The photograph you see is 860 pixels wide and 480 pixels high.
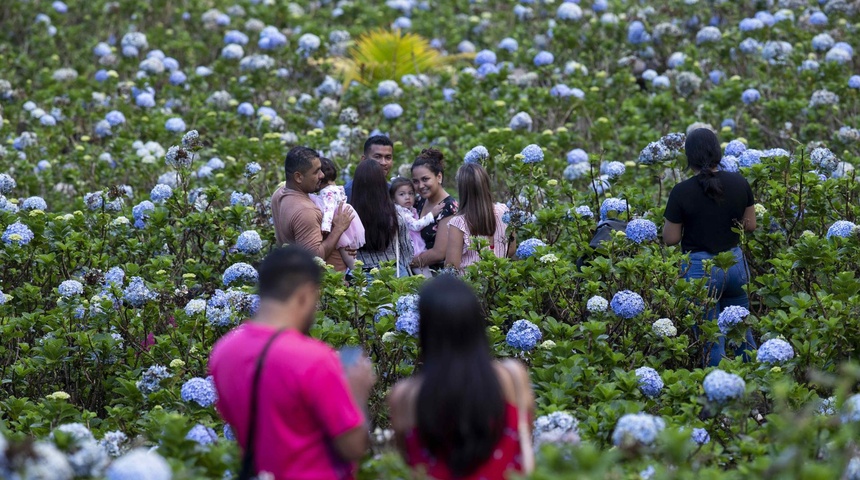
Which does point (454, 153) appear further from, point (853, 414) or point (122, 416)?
point (853, 414)

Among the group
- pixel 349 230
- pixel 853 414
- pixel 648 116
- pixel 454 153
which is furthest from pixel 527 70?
pixel 853 414

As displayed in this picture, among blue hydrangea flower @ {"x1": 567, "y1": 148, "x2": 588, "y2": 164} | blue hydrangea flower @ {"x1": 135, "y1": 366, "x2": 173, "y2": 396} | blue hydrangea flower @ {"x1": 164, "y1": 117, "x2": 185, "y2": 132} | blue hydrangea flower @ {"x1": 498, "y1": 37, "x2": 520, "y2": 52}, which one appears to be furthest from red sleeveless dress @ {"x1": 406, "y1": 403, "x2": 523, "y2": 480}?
blue hydrangea flower @ {"x1": 498, "y1": 37, "x2": 520, "y2": 52}

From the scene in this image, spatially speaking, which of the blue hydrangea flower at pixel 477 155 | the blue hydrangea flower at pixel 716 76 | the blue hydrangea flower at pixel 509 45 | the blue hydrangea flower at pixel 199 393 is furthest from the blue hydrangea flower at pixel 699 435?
the blue hydrangea flower at pixel 509 45

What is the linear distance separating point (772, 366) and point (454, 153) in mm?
4357

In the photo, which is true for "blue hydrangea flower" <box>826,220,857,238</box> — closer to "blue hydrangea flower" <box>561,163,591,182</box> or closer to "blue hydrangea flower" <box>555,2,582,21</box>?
"blue hydrangea flower" <box>561,163,591,182</box>

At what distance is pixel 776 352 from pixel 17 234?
3.58 m

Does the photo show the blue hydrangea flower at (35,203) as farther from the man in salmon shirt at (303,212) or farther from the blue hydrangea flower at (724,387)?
the blue hydrangea flower at (724,387)

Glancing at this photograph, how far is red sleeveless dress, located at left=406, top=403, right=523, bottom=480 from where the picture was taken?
2855mm

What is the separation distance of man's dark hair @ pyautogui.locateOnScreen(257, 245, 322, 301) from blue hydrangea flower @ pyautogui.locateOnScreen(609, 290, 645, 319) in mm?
2214

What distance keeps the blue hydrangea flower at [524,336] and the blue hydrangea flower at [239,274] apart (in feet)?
4.19

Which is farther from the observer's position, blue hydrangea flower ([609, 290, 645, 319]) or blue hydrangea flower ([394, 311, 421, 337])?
blue hydrangea flower ([609, 290, 645, 319])

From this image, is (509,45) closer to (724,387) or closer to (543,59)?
(543,59)

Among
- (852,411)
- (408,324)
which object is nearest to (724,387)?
(852,411)

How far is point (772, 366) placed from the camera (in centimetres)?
445
